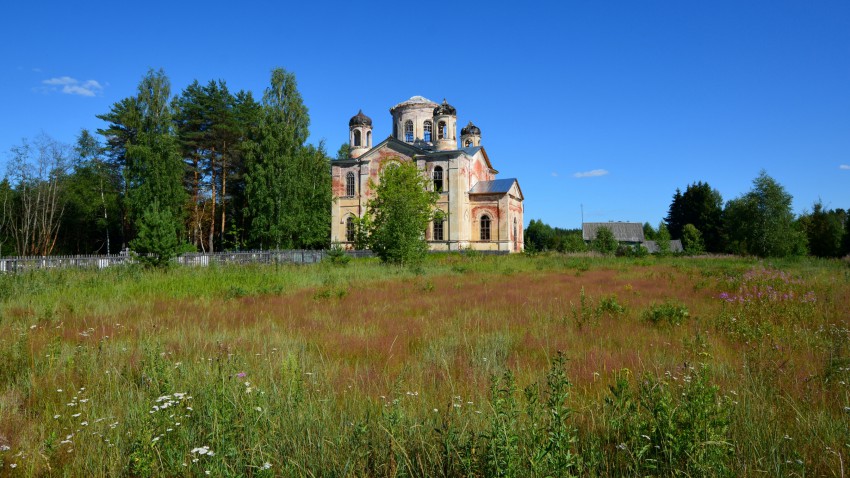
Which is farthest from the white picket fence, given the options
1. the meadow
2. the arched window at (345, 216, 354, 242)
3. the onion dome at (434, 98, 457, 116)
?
the onion dome at (434, 98, 457, 116)

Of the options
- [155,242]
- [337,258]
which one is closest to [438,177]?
[337,258]

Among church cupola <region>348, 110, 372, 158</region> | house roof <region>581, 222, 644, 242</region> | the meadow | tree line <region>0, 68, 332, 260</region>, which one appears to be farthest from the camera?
house roof <region>581, 222, 644, 242</region>

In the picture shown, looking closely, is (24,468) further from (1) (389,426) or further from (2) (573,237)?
(2) (573,237)

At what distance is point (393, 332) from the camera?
21.6 ft

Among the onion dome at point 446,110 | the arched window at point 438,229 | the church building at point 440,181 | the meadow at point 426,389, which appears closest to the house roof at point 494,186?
the church building at point 440,181

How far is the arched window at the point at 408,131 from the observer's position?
4378cm

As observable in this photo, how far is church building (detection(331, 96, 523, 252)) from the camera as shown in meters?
38.3

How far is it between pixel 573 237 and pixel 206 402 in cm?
4628

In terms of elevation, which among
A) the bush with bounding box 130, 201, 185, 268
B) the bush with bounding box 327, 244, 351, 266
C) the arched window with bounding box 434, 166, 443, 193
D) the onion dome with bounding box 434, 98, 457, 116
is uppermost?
the onion dome with bounding box 434, 98, 457, 116

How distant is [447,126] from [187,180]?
24.1m

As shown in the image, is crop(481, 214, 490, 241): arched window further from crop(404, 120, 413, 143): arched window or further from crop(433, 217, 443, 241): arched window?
crop(404, 120, 413, 143): arched window

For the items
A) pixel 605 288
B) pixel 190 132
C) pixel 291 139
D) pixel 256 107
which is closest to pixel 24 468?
pixel 605 288

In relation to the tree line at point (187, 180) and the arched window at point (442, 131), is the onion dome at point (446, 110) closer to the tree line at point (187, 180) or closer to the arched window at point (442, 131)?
the arched window at point (442, 131)

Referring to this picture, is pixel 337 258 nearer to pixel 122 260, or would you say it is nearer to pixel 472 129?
pixel 122 260
